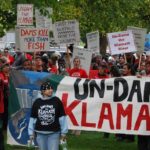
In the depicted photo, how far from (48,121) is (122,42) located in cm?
712

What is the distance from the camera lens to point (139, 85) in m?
12.3

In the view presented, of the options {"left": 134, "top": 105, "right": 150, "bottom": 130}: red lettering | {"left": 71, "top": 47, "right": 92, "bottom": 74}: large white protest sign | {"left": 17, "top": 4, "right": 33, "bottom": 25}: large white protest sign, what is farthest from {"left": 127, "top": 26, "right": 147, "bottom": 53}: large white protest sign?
{"left": 134, "top": 105, "right": 150, "bottom": 130}: red lettering

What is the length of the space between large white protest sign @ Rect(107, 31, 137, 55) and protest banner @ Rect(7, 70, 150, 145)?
148 inches

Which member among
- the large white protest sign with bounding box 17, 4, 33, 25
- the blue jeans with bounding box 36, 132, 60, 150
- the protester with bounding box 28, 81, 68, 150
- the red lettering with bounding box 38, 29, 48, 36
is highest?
the large white protest sign with bounding box 17, 4, 33, 25

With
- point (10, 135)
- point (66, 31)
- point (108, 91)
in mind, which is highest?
point (66, 31)

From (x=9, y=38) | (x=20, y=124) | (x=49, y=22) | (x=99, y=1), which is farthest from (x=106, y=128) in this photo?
(x=9, y=38)

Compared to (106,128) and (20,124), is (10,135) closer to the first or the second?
(20,124)

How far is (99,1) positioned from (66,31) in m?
14.1

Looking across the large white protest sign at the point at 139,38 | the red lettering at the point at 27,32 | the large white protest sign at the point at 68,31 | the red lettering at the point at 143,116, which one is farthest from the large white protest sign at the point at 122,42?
the red lettering at the point at 143,116

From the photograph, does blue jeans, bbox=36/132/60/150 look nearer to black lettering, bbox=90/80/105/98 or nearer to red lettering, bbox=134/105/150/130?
red lettering, bbox=134/105/150/130

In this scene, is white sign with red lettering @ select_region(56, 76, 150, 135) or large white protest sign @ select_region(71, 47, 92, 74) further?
large white protest sign @ select_region(71, 47, 92, 74)

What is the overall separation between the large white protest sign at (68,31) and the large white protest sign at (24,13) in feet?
2.63

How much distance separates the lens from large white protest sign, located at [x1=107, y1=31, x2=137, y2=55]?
1630 centimetres

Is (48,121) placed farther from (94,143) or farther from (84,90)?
(94,143)
